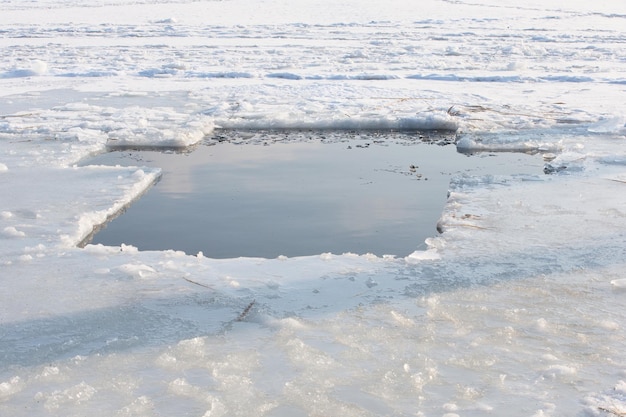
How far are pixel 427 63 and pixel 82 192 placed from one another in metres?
9.69

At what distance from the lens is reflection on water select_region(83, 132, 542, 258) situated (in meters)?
4.96

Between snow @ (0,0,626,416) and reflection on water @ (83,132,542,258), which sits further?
reflection on water @ (83,132,542,258)

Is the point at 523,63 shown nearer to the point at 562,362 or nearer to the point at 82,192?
the point at 82,192

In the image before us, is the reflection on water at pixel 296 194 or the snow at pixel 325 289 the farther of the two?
the reflection on water at pixel 296 194

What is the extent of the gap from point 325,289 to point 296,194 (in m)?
2.05

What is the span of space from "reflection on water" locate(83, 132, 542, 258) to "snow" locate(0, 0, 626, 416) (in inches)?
10.4

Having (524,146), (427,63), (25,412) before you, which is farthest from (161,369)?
(427,63)

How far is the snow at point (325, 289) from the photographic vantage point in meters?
3.05

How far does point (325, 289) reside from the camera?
403 cm

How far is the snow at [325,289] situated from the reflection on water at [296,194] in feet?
0.86

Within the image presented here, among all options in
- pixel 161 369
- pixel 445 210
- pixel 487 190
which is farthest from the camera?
pixel 487 190

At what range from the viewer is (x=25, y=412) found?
291 cm

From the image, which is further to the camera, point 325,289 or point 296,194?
point 296,194

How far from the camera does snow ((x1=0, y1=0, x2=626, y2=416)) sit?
305 centimetres
